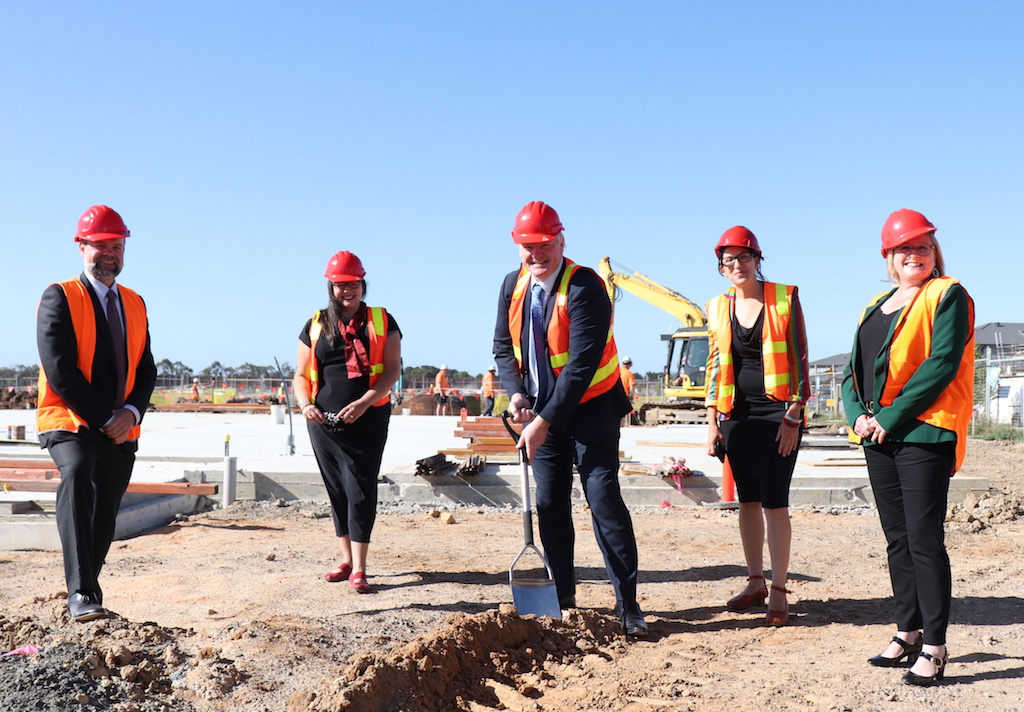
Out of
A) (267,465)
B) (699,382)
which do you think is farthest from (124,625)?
(699,382)

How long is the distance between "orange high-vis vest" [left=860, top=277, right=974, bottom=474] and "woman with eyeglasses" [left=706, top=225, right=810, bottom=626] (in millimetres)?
750

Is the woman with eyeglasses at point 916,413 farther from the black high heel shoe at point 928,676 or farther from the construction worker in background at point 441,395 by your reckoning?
the construction worker in background at point 441,395

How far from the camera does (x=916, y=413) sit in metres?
3.48

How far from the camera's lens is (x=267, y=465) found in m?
10.7

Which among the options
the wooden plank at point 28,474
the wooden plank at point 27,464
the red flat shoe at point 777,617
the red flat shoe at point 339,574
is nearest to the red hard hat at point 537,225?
the red flat shoe at point 777,617

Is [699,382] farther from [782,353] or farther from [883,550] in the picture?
[782,353]

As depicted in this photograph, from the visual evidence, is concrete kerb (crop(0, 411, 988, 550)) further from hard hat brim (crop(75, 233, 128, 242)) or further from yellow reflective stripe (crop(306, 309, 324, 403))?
hard hat brim (crop(75, 233, 128, 242))

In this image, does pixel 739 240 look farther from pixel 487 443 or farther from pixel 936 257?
pixel 487 443

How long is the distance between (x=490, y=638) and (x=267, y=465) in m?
7.55

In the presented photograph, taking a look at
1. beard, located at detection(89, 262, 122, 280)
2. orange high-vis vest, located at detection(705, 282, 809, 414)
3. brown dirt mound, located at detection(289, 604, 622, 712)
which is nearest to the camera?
brown dirt mound, located at detection(289, 604, 622, 712)

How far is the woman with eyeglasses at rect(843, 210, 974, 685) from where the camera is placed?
3.46 meters

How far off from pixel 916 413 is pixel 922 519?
432 mm

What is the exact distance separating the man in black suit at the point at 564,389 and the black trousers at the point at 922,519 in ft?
3.84

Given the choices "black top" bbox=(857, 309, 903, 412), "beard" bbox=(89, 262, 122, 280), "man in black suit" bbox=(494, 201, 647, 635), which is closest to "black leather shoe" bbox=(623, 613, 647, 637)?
"man in black suit" bbox=(494, 201, 647, 635)
